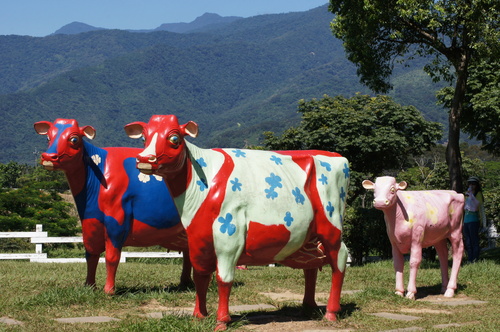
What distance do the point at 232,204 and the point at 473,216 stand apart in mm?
9862

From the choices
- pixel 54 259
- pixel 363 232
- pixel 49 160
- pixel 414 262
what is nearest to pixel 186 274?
pixel 49 160

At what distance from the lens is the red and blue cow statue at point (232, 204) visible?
7578mm

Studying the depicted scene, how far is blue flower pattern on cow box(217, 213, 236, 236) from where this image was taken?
297 inches

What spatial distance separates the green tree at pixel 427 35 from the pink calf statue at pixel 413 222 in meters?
5.13

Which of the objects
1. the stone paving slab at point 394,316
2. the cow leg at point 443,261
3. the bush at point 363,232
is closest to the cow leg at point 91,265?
the stone paving slab at point 394,316

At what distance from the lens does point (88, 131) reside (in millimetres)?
10312

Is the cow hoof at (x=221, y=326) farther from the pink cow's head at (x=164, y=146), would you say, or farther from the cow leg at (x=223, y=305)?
the pink cow's head at (x=164, y=146)

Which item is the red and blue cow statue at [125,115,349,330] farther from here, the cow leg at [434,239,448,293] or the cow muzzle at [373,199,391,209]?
the cow leg at [434,239,448,293]

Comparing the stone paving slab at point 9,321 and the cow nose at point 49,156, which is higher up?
the cow nose at point 49,156

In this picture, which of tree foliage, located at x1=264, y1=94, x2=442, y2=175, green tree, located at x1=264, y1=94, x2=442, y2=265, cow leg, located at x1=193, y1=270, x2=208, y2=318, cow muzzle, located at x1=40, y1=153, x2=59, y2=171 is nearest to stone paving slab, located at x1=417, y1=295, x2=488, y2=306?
cow leg, located at x1=193, y1=270, x2=208, y2=318

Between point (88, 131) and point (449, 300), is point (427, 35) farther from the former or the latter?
point (88, 131)

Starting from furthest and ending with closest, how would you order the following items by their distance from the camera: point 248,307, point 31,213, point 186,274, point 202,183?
point 31,213, point 186,274, point 248,307, point 202,183

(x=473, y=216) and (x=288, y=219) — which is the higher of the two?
(x=288, y=219)

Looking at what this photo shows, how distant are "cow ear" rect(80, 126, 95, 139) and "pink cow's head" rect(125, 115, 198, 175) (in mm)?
2654
